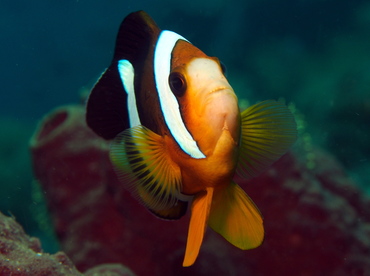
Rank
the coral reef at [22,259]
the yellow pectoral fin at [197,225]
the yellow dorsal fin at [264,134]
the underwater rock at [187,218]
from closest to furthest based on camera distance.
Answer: the yellow pectoral fin at [197,225] → the yellow dorsal fin at [264,134] → the coral reef at [22,259] → the underwater rock at [187,218]

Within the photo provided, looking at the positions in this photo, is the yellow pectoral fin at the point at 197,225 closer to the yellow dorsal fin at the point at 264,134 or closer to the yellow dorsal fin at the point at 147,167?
the yellow dorsal fin at the point at 147,167

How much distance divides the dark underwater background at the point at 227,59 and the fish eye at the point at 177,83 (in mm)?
1963

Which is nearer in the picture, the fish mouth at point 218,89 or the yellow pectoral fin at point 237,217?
the fish mouth at point 218,89

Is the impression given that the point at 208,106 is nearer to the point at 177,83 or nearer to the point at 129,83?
the point at 177,83

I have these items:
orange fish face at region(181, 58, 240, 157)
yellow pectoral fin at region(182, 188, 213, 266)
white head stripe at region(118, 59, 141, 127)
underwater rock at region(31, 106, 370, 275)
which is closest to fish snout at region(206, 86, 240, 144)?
orange fish face at region(181, 58, 240, 157)

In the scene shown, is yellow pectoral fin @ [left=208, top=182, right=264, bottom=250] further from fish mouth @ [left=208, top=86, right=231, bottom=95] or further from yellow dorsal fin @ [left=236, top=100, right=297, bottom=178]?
fish mouth @ [left=208, top=86, right=231, bottom=95]

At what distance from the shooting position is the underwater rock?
2.37 meters

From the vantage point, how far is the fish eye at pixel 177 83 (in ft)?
3.18

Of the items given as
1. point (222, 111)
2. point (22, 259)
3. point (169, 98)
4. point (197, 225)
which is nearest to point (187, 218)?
point (22, 259)

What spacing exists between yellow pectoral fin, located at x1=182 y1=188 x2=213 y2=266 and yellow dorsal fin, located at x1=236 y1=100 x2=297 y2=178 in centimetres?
21

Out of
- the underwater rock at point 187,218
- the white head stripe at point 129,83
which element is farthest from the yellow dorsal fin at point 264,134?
the underwater rock at point 187,218

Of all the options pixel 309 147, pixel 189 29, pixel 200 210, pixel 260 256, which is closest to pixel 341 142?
pixel 309 147

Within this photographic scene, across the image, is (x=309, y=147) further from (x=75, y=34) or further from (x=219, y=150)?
(x=75, y=34)

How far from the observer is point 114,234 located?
282cm
